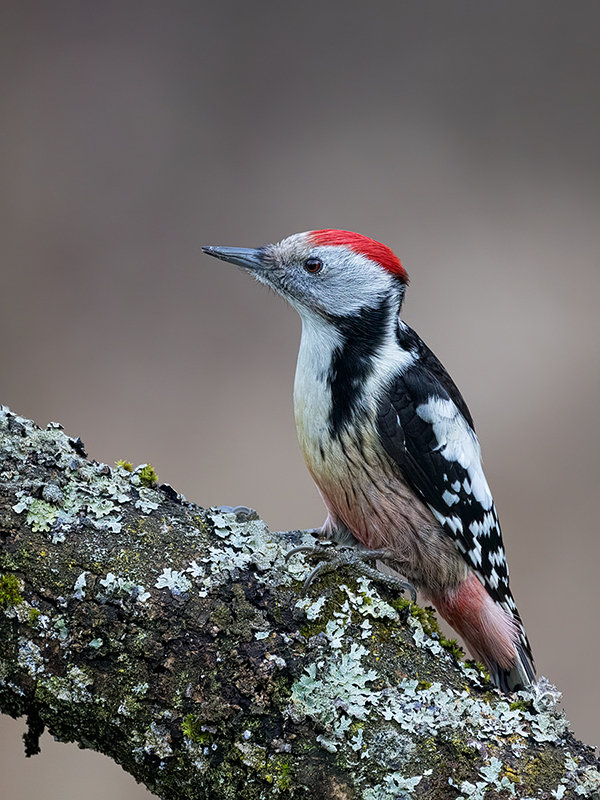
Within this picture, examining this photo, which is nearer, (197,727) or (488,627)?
(197,727)

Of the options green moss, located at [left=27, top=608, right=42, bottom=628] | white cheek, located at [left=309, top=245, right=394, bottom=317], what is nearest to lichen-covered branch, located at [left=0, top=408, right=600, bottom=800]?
green moss, located at [left=27, top=608, right=42, bottom=628]

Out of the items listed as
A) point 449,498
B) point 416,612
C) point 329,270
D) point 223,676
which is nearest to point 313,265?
point 329,270

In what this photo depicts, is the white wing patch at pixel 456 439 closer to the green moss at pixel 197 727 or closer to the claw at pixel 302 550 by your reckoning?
the claw at pixel 302 550

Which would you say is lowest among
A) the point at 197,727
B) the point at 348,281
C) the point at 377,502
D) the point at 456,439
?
the point at 197,727

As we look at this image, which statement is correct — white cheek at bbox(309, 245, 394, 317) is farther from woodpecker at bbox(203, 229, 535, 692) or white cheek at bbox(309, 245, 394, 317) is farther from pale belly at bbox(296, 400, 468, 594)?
pale belly at bbox(296, 400, 468, 594)

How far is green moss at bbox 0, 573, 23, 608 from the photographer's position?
839 mm

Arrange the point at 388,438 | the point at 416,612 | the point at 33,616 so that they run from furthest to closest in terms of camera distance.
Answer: the point at 388,438, the point at 416,612, the point at 33,616

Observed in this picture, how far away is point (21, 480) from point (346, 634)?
0.43 m

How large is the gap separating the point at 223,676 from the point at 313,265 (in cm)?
73

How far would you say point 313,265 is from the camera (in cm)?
134

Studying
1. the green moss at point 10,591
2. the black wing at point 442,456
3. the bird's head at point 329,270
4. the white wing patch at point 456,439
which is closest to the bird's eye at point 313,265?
the bird's head at point 329,270

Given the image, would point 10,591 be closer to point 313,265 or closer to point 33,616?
point 33,616

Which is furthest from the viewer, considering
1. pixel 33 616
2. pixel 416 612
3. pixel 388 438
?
pixel 388 438

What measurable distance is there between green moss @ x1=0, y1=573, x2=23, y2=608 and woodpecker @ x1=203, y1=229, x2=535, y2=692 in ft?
1.87
